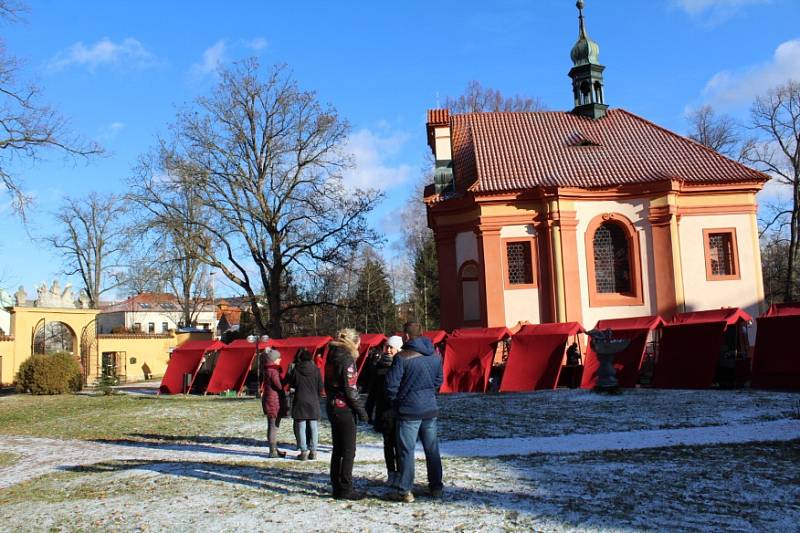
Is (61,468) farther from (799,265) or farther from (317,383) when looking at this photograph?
(799,265)

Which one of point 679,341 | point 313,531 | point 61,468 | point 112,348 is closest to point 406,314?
point 112,348

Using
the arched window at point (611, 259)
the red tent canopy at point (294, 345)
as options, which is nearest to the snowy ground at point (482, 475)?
the red tent canopy at point (294, 345)

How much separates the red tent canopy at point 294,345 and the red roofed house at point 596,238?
21.9ft

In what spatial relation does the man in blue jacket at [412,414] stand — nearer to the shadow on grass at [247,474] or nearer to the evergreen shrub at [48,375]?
the shadow on grass at [247,474]

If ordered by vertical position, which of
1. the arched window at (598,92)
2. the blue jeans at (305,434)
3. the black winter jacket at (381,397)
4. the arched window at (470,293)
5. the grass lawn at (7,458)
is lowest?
the grass lawn at (7,458)

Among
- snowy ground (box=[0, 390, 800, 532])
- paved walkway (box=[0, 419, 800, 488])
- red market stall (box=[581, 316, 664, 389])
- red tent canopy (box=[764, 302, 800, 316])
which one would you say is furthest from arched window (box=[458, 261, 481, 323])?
paved walkway (box=[0, 419, 800, 488])

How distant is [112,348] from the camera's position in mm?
36250

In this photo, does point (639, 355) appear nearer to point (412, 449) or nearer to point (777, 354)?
point (777, 354)

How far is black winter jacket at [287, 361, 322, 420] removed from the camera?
880 centimetres

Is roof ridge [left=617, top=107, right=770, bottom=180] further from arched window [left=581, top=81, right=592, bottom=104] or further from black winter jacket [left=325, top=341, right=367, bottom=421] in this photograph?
black winter jacket [left=325, top=341, right=367, bottom=421]

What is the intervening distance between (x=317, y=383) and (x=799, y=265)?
3721 centimetres

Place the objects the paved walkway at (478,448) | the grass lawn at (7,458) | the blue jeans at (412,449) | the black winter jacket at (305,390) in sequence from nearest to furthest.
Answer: the blue jeans at (412,449), the black winter jacket at (305,390), the paved walkway at (478,448), the grass lawn at (7,458)

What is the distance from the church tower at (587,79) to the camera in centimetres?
2981

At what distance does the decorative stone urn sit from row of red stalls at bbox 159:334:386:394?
21.4ft
